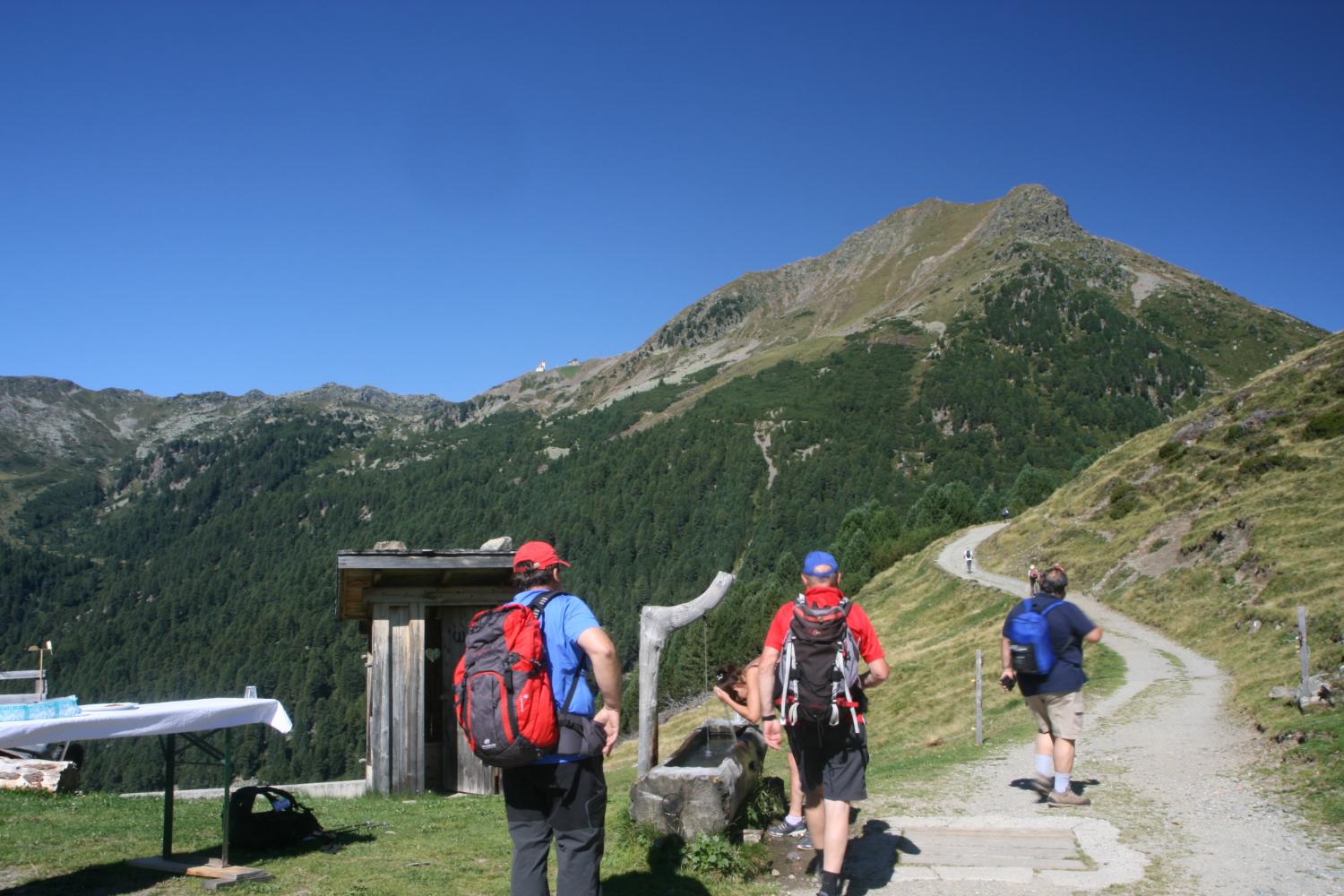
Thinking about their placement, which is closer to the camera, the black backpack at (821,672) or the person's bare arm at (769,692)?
the black backpack at (821,672)

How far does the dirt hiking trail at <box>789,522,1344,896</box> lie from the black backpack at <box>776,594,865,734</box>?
52.9 inches

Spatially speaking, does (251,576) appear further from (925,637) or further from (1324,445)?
(1324,445)

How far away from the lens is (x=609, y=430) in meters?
192

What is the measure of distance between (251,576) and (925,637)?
181 metres

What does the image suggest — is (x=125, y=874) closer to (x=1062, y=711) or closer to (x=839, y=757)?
(x=839, y=757)

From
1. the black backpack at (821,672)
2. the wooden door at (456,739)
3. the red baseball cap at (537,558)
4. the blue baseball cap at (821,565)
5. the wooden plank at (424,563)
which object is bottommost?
the wooden door at (456,739)

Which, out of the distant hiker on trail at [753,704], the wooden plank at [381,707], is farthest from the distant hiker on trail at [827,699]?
the wooden plank at [381,707]

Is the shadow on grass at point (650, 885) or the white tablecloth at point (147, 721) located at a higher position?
the white tablecloth at point (147, 721)

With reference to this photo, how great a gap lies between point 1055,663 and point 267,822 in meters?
6.41

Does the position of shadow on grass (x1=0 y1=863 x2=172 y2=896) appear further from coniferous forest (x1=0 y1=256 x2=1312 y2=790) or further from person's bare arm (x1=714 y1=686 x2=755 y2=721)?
coniferous forest (x1=0 y1=256 x2=1312 y2=790)

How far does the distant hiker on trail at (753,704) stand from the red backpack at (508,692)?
1.84m

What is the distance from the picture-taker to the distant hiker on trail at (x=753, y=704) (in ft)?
22.5

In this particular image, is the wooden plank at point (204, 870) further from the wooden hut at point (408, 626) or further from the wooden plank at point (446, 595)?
the wooden plank at point (446, 595)

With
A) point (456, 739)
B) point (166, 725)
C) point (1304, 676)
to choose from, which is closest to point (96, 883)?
point (166, 725)
